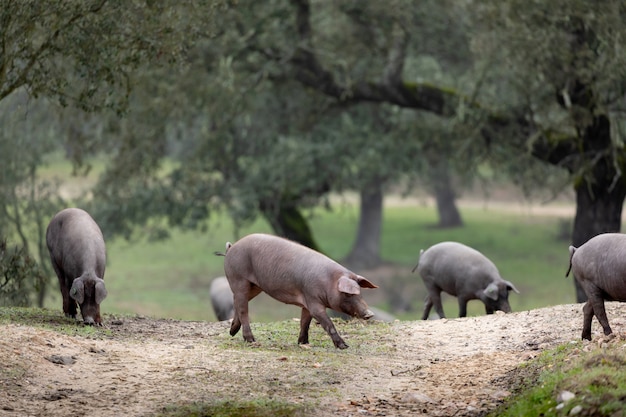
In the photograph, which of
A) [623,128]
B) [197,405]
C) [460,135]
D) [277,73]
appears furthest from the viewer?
[277,73]

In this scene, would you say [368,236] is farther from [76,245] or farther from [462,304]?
[76,245]

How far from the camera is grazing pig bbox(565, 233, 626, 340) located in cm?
1022

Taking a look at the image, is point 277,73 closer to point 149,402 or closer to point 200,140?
point 200,140

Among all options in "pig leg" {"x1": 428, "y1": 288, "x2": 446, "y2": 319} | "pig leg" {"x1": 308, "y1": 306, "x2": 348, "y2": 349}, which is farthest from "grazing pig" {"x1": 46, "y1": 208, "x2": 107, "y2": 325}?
"pig leg" {"x1": 428, "y1": 288, "x2": 446, "y2": 319}

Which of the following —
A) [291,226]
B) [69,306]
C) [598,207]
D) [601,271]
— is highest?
[598,207]

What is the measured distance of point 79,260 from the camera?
42.0 feet

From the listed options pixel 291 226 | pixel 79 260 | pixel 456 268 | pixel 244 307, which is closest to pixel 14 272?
pixel 79 260

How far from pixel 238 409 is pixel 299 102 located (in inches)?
726

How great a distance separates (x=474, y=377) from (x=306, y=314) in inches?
93.1

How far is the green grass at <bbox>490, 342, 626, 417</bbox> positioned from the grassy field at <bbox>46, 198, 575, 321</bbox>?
16119mm

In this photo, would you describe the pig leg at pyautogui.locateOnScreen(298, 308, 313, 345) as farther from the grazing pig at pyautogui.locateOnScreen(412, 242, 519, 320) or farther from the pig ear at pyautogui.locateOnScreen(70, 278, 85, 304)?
the grazing pig at pyautogui.locateOnScreen(412, 242, 519, 320)

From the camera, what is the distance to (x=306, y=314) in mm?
11750

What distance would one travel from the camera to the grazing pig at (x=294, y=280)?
1106 cm

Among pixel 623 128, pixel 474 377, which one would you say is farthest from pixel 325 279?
pixel 623 128
